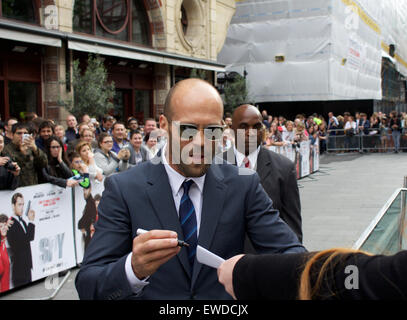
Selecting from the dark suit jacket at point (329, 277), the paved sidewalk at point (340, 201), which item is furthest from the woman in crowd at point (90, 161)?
the dark suit jacket at point (329, 277)

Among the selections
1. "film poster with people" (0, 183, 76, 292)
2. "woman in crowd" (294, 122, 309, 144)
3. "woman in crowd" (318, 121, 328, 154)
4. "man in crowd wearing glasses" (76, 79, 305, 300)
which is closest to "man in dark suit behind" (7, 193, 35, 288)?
"film poster with people" (0, 183, 76, 292)

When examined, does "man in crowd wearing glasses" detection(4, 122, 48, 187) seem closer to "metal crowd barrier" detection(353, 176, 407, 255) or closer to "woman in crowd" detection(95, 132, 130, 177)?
"woman in crowd" detection(95, 132, 130, 177)

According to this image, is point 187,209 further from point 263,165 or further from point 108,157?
point 108,157

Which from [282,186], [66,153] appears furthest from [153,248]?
[66,153]

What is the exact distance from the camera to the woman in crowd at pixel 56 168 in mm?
6527

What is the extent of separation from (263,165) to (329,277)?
2.58 m

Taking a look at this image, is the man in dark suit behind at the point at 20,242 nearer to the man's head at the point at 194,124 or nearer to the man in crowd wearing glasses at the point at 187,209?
the man in crowd wearing glasses at the point at 187,209

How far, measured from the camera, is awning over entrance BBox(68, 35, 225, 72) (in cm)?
1521

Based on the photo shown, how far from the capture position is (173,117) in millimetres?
2236

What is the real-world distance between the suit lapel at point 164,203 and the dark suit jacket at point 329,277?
2.14ft

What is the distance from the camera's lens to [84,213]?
7012mm

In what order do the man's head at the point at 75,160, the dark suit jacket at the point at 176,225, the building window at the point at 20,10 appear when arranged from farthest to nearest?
the building window at the point at 20,10 → the man's head at the point at 75,160 → the dark suit jacket at the point at 176,225

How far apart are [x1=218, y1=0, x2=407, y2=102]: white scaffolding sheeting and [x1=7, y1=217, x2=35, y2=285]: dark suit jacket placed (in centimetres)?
2341
